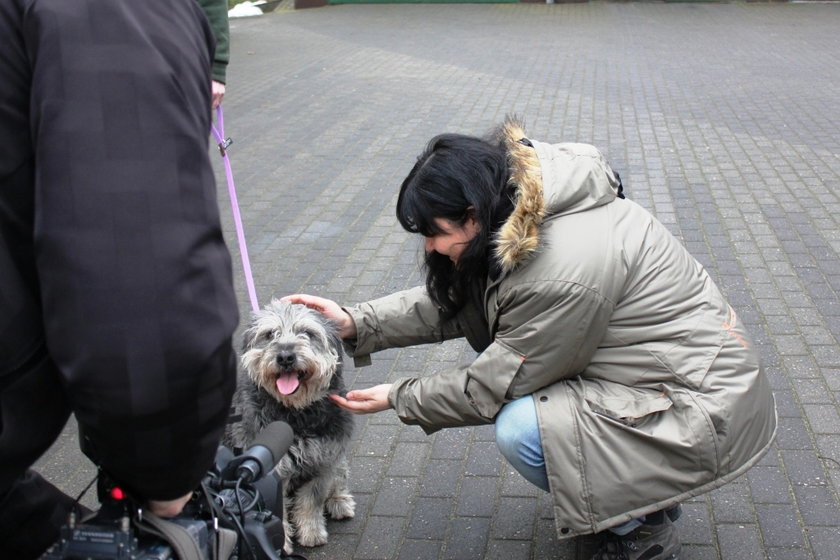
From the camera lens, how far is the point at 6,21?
127 centimetres

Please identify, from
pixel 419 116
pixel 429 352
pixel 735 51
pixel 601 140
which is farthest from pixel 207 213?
pixel 735 51

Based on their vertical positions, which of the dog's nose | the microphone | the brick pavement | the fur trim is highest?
the fur trim

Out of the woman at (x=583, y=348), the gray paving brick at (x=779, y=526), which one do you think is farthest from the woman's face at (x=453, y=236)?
the gray paving brick at (x=779, y=526)

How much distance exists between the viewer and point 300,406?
125 inches

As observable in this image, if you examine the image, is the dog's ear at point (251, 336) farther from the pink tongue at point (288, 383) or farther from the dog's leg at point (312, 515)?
the dog's leg at point (312, 515)

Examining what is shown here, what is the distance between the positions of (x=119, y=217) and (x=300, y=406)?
199cm

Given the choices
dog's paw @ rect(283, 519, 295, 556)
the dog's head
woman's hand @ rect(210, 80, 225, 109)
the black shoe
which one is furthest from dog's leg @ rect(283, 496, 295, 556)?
woman's hand @ rect(210, 80, 225, 109)

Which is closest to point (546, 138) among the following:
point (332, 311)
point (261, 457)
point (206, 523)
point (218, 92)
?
point (218, 92)

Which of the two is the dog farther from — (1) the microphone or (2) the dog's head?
(1) the microphone

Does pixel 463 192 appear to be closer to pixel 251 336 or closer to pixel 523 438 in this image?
pixel 523 438

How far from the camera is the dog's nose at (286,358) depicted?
2.96 m

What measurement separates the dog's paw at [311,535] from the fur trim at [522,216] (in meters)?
1.30

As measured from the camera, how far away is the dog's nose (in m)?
2.96

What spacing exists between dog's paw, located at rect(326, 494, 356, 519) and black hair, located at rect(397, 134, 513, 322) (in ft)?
3.76
